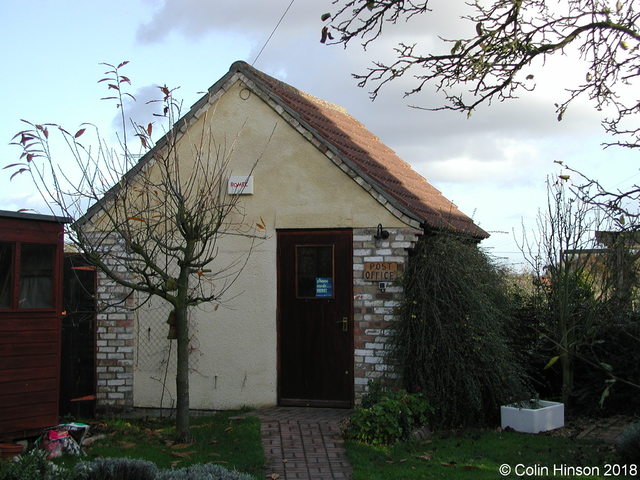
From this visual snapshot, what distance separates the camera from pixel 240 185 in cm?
1071

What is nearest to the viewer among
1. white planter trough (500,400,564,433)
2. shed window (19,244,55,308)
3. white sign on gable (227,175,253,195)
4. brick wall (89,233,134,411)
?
shed window (19,244,55,308)

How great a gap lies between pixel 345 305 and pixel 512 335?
296cm

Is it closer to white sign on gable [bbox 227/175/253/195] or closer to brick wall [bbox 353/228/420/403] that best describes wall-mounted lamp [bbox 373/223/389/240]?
brick wall [bbox 353/228/420/403]

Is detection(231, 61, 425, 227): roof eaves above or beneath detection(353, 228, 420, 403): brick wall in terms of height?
above

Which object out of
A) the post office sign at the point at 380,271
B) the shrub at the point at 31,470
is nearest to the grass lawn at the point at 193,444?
the shrub at the point at 31,470

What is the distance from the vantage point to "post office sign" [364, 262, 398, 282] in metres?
10.1

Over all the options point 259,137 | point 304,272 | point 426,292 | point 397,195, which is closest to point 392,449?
point 426,292

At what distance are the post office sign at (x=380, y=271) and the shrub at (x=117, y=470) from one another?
457 centimetres

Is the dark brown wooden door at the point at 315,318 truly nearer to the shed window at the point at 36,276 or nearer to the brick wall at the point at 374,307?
the brick wall at the point at 374,307

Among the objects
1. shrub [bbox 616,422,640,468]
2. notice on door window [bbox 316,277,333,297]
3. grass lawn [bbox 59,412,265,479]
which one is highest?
notice on door window [bbox 316,277,333,297]

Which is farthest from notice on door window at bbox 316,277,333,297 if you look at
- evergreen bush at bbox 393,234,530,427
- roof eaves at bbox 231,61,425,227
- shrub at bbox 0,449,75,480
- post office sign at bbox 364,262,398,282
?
shrub at bbox 0,449,75,480

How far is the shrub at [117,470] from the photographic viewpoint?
623cm
